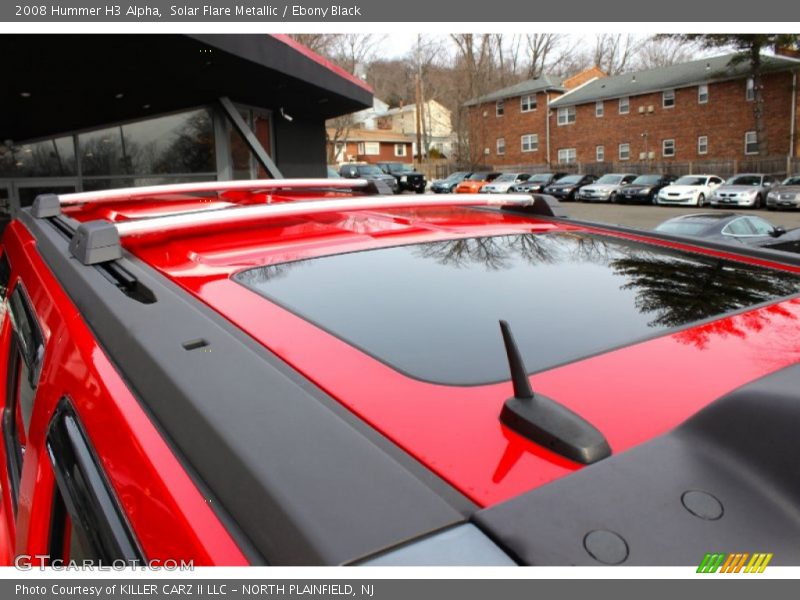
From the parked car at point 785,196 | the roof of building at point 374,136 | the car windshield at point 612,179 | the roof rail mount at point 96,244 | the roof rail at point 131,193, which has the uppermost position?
the roof of building at point 374,136

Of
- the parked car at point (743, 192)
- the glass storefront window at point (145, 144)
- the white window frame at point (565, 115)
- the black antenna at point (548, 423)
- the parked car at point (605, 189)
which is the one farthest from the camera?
the white window frame at point (565, 115)

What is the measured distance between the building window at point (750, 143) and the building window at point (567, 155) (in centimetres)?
1213

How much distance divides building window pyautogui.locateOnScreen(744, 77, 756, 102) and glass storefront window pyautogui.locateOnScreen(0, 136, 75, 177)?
1456 inches

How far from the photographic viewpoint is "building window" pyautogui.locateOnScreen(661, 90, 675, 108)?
41156 millimetres

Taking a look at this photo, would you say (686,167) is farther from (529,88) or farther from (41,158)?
(41,158)

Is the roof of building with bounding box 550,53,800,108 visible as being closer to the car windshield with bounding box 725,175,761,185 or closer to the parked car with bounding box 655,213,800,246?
the car windshield with bounding box 725,175,761,185

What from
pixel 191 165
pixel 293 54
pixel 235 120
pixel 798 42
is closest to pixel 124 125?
pixel 191 165

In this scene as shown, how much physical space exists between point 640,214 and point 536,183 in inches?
429

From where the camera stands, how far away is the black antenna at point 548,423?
0.89 meters

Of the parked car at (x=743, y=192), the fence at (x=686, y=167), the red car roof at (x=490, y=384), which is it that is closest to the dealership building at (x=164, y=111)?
the red car roof at (x=490, y=384)

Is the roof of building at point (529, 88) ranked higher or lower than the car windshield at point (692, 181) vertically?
higher

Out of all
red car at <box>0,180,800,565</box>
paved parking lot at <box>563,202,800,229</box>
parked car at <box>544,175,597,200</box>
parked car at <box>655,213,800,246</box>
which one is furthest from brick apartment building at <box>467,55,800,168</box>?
red car at <box>0,180,800,565</box>

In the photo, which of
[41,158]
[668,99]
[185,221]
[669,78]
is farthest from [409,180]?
[185,221]

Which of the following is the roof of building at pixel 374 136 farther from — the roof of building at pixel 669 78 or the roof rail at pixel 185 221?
the roof rail at pixel 185 221
